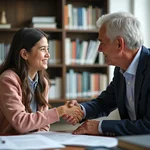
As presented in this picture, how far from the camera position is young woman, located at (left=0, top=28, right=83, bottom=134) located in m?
1.72

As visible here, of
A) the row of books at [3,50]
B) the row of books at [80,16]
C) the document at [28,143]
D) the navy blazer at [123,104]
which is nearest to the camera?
the document at [28,143]

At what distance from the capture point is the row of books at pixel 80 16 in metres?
3.53

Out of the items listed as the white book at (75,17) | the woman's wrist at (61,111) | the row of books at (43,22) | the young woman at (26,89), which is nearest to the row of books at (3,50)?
the row of books at (43,22)

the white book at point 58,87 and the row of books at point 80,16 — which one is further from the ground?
the row of books at point 80,16

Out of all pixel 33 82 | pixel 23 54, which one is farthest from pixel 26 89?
pixel 23 54

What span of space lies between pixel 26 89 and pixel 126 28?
2.10 feet

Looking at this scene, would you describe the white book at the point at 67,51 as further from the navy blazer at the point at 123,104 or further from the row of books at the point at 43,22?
the navy blazer at the point at 123,104

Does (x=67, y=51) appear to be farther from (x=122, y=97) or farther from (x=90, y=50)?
(x=122, y=97)

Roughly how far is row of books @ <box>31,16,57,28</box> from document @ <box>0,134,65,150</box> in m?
2.11

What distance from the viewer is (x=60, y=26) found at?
3.53m

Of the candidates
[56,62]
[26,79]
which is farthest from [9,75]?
[56,62]

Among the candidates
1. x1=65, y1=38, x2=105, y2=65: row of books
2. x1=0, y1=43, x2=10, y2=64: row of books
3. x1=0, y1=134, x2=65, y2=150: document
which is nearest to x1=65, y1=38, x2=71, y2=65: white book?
x1=65, y1=38, x2=105, y2=65: row of books

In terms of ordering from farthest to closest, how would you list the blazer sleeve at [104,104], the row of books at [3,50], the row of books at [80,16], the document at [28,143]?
the row of books at [80,16] < the row of books at [3,50] < the blazer sleeve at [104,104] < the document at [28,143]

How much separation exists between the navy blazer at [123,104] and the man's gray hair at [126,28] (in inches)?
2.7
